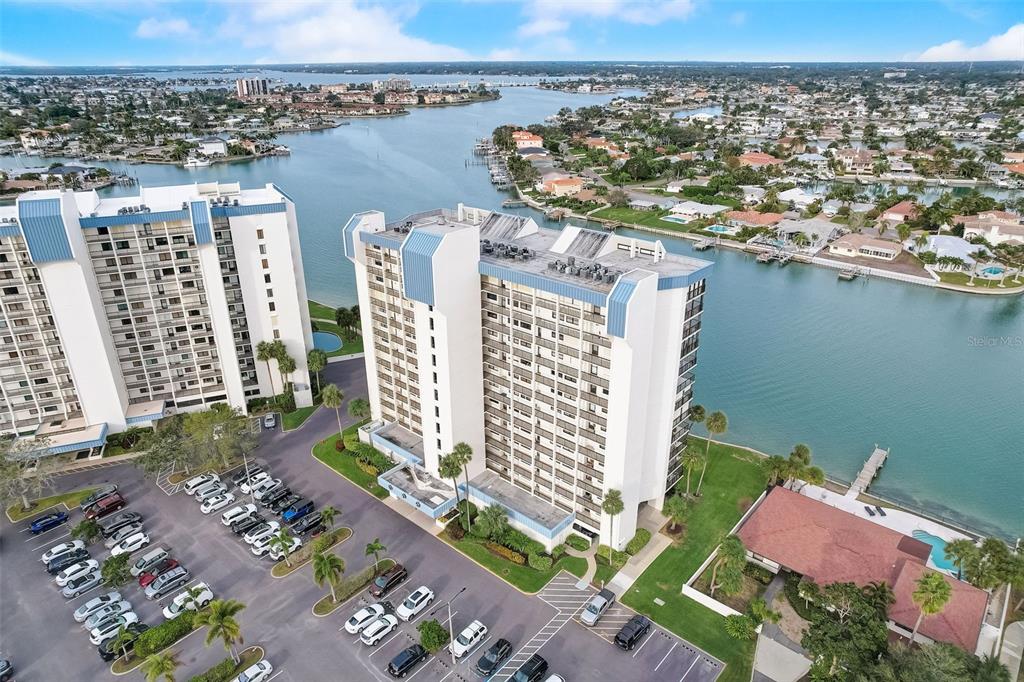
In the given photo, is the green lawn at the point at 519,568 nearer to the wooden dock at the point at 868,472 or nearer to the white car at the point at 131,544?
the white car at the point at 131,544

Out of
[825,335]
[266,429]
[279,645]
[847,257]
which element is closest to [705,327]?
[825,335]

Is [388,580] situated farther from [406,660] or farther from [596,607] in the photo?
[596,607]

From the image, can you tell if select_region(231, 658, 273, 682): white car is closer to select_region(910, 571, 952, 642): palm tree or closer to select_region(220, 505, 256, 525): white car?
select_region(220, 505, 256, 525): white car

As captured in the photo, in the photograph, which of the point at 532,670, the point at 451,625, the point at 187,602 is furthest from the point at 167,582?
the point at 532,670

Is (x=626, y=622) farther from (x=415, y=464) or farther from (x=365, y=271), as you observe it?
(x=365, y=271)

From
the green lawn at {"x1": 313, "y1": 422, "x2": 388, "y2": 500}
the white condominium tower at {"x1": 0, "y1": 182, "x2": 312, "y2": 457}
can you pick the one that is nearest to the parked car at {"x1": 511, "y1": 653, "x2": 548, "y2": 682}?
the green lawn at {"x1": 313, "y1": 422, "x2": 388, "y2": 500}

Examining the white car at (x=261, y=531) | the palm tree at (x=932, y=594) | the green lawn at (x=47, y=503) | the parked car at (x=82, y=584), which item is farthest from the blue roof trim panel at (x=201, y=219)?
the palm tree at (x=932, y=594)
